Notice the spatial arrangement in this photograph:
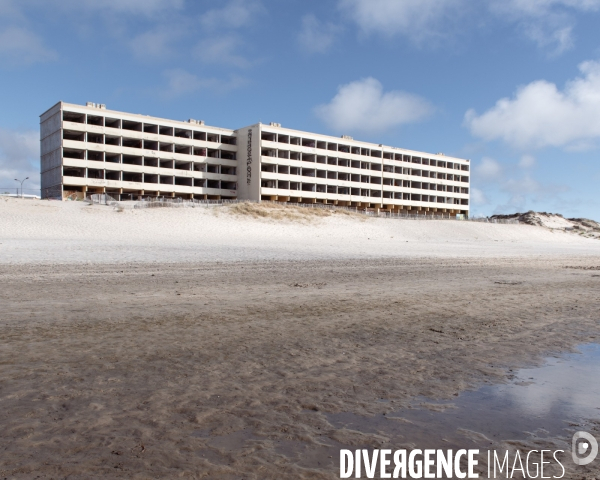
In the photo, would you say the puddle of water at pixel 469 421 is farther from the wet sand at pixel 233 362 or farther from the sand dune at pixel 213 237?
the sand dune at pixel 213 237

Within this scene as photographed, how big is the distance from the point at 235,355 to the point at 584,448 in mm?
4112

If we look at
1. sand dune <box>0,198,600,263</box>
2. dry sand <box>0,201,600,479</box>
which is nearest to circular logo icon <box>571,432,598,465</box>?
dry sand <box>0,201,600,479</box>

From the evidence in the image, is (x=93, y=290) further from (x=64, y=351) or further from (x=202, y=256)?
(x=202, y=256)

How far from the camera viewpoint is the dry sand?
3.76m

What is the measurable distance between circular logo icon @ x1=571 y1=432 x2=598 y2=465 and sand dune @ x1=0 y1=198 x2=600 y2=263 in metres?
17.7

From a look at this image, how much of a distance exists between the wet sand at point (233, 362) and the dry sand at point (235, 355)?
0.07 ft

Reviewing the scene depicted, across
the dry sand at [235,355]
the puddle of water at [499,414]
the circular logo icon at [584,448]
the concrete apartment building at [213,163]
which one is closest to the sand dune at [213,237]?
the dry sand at [235,355]

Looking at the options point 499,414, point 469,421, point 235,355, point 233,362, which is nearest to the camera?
point 469,421

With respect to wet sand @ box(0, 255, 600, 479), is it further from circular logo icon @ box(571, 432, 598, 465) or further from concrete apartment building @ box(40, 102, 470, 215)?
concrete apartment building @ box(40, 102, 470, 215)

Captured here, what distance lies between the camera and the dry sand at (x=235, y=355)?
12.3 feet

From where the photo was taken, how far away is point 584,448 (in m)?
3.98

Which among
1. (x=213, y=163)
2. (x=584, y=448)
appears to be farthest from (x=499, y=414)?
(x=213, y=163)

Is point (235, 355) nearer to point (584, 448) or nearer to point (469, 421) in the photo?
point (469, 421)

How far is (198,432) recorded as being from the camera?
4.07 meters
